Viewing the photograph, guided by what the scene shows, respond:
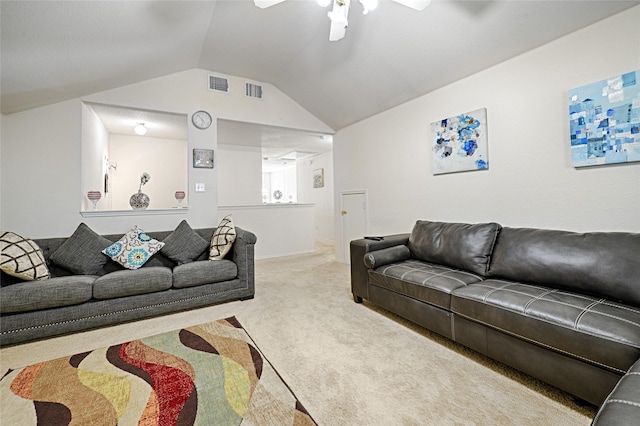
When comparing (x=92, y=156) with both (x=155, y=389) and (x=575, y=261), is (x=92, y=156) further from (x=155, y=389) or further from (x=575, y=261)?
(x=575, y=261)

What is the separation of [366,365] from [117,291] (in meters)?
2.19

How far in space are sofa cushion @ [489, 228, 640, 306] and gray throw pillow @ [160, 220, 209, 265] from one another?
2.92 m

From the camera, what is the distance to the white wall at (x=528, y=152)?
2.01 metres

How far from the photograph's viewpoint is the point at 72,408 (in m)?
1.42

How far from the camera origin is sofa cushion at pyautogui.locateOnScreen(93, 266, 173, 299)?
2.33 metres

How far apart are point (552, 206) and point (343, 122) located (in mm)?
3157

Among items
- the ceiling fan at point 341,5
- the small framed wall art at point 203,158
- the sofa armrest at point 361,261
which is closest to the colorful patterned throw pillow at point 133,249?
the small framed wall art at point 203,158

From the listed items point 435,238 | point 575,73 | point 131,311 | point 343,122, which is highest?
point 343,122

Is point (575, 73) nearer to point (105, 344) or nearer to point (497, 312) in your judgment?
point (497, 312)

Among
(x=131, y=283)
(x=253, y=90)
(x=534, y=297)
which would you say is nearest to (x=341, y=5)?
(x=534, y=297)

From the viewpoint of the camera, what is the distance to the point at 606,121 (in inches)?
78.7

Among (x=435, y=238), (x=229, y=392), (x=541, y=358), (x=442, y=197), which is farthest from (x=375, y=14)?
(x=229, y=392)

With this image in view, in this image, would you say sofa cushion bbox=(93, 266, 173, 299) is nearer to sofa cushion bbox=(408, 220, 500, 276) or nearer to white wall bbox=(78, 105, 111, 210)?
white wall bbox=(78, 105, 111, 210)

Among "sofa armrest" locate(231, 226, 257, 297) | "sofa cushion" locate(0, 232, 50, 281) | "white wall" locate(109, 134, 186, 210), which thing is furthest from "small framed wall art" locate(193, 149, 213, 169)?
"white wall" locate(109, 134, 186, 210)
